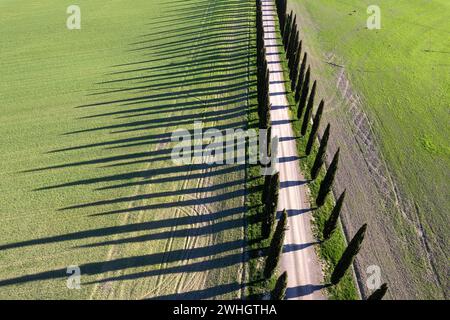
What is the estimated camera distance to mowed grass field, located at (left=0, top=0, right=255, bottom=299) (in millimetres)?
22208

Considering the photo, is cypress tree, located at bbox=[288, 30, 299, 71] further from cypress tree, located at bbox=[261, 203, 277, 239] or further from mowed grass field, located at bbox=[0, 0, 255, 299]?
cypress tree, located at bbox=[261, 203, 277, 239]

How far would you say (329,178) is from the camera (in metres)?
25.2

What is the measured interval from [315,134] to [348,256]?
43.8 feet

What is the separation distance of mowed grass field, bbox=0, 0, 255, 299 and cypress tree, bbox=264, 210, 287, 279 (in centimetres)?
202

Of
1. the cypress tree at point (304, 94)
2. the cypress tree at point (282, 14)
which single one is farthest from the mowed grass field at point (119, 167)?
the cypress tree at point (304, 94)

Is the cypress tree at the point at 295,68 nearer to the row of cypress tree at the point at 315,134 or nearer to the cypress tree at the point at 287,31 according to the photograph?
the row of cypress tree at the point at 315,134

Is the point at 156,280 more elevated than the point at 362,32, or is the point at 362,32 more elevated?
the point at 362,32

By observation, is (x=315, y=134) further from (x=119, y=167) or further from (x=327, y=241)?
(x=119, y=167)

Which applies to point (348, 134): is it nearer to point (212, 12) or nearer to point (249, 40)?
point (249, 40)

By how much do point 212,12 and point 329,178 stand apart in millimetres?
47895

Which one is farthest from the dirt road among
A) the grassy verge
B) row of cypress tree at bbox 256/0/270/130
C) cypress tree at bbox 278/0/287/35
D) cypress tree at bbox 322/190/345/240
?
cypress tree at bbox 278/0/287/35

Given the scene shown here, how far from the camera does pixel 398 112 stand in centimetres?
3650

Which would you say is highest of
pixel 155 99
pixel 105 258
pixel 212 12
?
pixel 212 12
